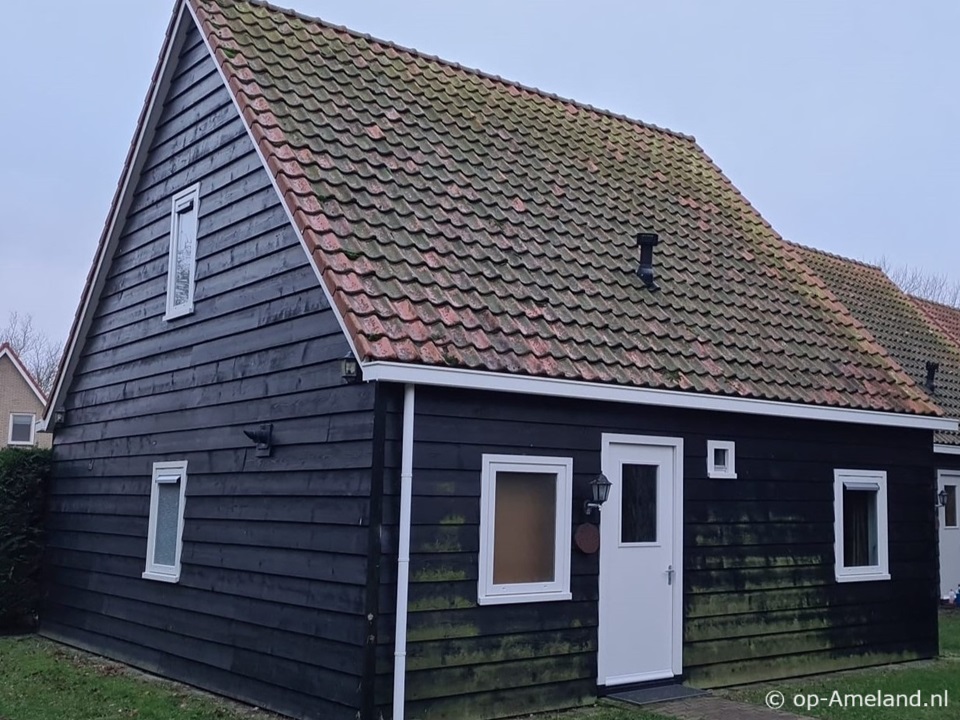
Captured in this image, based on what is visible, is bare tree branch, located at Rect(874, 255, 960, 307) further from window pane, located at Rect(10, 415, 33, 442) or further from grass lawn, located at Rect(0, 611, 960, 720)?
grass lawn, located at Rect(0, 611, 960, 720)

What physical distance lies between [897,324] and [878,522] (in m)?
8.46

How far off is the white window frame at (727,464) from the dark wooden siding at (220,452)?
3705 mm

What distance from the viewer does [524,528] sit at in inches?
338

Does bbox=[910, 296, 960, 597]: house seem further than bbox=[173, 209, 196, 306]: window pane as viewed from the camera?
Yes

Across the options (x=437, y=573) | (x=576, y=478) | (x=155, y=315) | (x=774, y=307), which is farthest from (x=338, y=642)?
(x=774, y=307)

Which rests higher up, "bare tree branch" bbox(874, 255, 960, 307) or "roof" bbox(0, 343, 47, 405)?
"bare tree branch" bbox(874, 255, 960, 307)

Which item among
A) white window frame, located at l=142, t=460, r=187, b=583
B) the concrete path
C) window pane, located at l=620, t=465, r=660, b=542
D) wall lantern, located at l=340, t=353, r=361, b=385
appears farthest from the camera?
white window frame, located at l=142, t=460, r=187, b=583

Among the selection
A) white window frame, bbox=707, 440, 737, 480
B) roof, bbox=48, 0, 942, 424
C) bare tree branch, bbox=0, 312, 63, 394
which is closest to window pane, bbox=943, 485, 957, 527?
roof, bbox=48, 0, 942, 424

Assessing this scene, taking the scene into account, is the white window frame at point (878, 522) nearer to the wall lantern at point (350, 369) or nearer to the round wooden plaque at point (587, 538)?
the round wooden plaque at point (587, 538)

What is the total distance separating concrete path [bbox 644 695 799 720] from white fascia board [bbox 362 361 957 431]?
2523mm

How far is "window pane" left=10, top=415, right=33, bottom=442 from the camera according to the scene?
118 ft

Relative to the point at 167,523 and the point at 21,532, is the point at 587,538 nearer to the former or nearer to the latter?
the point at 167,523

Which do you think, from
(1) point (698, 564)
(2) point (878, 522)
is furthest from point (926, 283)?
(1) point (698, 564)

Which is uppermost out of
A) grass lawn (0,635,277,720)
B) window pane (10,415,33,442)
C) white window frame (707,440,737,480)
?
window pane (10,415,33,442)
